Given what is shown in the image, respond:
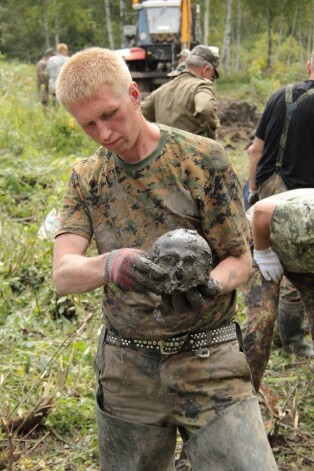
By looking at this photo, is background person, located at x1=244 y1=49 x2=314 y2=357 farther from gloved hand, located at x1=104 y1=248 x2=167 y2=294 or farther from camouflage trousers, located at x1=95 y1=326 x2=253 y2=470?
gloved hand, located at x1=104 y1=248 x2=167 y2=294

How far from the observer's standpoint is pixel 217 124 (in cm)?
631

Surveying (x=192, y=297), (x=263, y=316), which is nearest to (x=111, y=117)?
(x=192, y=297)

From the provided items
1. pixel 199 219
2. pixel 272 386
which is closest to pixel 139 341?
pixel 199 219

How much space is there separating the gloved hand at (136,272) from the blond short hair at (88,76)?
19.0 inches

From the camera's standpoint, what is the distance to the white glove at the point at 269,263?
312 cm

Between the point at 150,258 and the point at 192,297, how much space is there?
6.3 inches

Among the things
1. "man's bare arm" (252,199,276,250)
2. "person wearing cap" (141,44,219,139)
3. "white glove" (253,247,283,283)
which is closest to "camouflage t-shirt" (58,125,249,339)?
"man's bare arm" (252,199,276,250)

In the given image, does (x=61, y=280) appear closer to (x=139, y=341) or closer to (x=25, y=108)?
(x=139, y=341)

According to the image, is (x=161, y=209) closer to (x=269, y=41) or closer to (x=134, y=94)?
(x=134, y=94)

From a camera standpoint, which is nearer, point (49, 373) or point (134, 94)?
point (134, 94)

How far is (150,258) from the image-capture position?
197cm

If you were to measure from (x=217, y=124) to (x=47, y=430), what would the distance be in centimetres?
358

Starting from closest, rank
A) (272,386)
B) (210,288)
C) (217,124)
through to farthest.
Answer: (210,288), (272,386), (217,124)

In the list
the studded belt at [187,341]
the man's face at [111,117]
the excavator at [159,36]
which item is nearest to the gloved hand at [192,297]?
the studded belt at [187,341]
